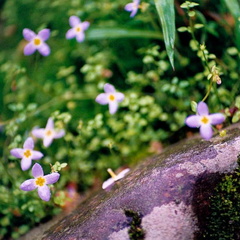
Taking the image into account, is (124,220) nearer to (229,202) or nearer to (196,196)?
(196,196)

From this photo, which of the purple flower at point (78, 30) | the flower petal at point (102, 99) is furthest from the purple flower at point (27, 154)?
the purple flower at point (78, 30)

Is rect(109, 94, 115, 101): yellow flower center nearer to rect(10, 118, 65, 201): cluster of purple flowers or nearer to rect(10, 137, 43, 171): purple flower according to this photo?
rect(10, 118, 65, 201): cluster of purple flowers

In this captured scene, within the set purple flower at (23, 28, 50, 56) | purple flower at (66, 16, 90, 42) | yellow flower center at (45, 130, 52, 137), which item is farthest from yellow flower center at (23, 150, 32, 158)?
purple flower at (66, 16, 90, 42)

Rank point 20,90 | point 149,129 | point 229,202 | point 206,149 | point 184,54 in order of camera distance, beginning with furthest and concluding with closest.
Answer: point 20,90, point 184,54, point 149,129, point 206,149, point 229,202

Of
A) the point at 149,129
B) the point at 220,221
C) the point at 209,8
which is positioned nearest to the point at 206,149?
the point at 220,221

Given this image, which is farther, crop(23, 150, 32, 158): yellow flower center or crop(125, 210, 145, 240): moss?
crop(23, 150, 32, 158): yellow flower center

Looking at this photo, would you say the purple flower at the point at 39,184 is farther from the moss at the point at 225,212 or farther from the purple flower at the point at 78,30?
the purple flower at the point at 78,30
